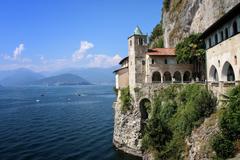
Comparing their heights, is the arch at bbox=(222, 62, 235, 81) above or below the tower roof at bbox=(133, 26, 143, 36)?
below

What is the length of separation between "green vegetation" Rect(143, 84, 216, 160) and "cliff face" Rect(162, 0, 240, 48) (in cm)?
1987

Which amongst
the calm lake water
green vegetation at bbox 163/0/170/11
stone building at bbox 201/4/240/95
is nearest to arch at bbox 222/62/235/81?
stone building at bbox 201/4/240/95

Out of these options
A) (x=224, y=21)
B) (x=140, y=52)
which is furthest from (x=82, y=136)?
(x=224, y=21)

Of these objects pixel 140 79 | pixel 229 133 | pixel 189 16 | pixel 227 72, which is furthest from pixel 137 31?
pixel 229 133

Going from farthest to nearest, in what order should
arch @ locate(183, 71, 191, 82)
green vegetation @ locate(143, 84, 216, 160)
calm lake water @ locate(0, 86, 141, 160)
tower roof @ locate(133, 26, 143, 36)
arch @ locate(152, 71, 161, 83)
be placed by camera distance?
arch @ locate(183, 71, 191, 82) → arch @ locate(152, 71, 161, 83) → tower roof @ locate(133, 26, 143, 36) → calm lake water @ locate(0, 86, 141, 160) → green vegetation @ locate(143, 84, 216, 160)

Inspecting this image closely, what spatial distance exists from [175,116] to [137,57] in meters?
16.8

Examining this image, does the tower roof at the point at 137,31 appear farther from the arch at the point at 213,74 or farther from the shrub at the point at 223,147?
the shrub at the point at 223,147

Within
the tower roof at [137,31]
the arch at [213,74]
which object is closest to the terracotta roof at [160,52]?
the tower roof at [137,31]

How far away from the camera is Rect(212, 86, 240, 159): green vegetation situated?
27.9m

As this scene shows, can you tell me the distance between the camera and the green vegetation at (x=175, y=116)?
38219 mm

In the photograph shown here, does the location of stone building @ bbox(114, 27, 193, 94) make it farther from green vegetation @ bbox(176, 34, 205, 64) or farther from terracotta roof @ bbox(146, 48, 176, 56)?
green vegetation @ bbox(176, 34, 205, 64)

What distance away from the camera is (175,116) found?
47000 mm

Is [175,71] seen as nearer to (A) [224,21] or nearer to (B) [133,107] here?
(B) [133,107]

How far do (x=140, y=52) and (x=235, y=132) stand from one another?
1309 inches
